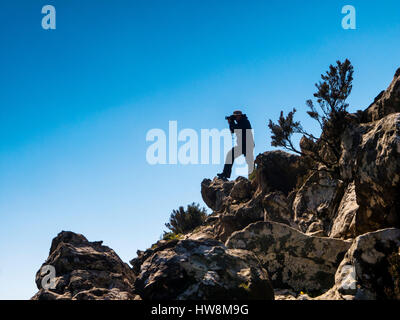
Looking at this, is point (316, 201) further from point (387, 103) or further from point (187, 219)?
point (187, 219)

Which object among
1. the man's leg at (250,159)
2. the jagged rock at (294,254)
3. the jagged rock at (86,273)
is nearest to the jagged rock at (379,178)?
the jagged rock at (294,254)

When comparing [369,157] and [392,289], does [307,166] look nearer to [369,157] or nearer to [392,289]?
[369,157]

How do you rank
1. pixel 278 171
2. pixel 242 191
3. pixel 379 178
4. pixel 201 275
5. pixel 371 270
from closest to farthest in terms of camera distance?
pixel 371 270 → pixel 201 275 → pixel 379 178 → pixel 278 171 → pixel 242 191

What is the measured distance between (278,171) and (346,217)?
5677 mm

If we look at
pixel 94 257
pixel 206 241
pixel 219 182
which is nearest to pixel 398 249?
pixel 206 241

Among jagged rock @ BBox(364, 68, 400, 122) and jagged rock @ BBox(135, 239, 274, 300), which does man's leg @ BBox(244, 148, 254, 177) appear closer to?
jagged rock @ BBox(364, 68, 400, 122)

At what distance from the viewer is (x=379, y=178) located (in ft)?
22.7

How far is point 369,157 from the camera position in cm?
743

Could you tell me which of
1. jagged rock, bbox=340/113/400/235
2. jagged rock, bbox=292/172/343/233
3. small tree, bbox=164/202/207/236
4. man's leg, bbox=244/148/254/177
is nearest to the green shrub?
small tree, bbox=164/202/207/236

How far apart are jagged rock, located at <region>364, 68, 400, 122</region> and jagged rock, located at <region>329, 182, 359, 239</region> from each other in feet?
6.62

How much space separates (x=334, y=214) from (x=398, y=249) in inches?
174

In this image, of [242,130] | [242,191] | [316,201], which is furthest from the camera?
[242,130]

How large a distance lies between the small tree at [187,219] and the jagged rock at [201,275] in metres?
11.5

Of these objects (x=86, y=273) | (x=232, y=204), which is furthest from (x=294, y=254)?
(x=232, y=204)
